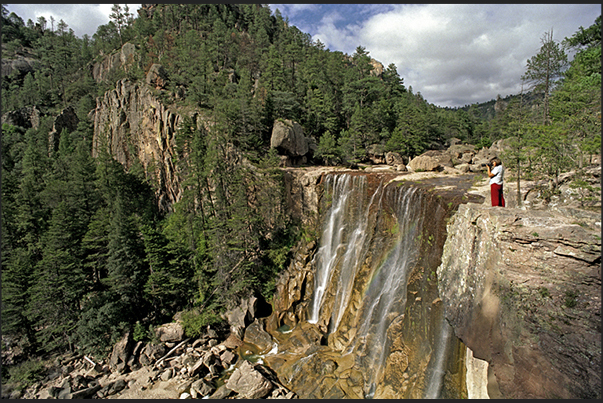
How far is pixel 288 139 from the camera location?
37.2 metres

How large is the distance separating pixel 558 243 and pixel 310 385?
15.7 meters

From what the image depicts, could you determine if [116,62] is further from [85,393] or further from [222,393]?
[222,393]

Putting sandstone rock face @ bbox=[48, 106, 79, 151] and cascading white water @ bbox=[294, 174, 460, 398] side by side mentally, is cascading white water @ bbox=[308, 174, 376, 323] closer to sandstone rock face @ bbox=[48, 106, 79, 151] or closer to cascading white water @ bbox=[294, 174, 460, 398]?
cascading white water @ bbox=[294, 174, 460, 398]

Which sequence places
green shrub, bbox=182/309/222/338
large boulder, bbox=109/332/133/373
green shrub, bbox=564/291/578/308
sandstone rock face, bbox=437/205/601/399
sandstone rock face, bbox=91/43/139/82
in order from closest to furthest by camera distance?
sandstone rock face, bbox=437/205/601/399
green shrub, bbox=564/291/578/308
large boulder, bbox=109/332/133/373
green shrub, bbox=182/309/222/338
sandstone rock face, bbox=91/43/139/82

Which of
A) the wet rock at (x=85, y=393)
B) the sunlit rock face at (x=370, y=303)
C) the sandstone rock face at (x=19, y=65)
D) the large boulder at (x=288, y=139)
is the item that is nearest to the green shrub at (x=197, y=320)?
the sunlit rock face at (x=370, y=303)

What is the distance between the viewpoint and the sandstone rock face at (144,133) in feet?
139

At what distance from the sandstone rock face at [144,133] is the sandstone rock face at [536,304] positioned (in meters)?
38.5

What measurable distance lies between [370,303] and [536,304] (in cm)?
1225

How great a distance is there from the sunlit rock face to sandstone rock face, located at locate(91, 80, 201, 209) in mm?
25954

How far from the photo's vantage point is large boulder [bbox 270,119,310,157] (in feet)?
121

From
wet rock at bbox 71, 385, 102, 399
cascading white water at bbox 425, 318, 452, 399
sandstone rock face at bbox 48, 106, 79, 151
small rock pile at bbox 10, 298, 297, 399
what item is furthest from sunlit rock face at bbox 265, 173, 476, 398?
sandstone rock face at bbox 48, 106, 79, 151

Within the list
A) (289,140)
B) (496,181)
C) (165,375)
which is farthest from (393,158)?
(165,375)

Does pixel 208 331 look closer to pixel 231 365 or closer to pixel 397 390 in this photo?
pixel 231 365

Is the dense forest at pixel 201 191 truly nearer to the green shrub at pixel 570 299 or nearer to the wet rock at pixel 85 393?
the wet rock at pixel 85 393
